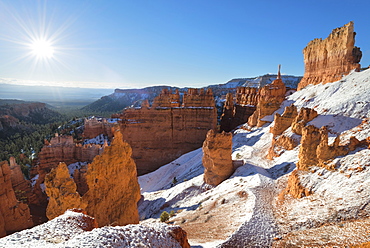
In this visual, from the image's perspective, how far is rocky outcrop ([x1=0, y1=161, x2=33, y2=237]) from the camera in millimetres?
16141

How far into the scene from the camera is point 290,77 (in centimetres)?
13300

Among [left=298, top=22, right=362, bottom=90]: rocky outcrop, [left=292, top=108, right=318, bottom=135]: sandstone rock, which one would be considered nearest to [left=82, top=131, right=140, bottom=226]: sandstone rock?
[left=292, top=108, right=318, bottom=135]: sandstone rock

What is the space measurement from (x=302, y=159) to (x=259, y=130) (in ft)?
56.2

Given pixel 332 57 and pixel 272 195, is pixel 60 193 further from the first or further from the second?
pixel 332 57

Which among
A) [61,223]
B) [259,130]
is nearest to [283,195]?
[61,223]

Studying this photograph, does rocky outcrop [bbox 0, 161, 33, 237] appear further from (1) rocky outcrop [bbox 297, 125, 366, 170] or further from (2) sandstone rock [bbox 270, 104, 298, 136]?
(2) sandstone rock [bbox 270, 104, 298, 136]

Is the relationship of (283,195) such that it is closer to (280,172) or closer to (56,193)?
(280,172)

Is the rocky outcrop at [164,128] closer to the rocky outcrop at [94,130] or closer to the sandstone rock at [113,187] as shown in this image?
the rocky outcrop at [94,130]

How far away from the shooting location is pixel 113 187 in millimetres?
13531

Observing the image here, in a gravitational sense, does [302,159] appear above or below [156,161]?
above

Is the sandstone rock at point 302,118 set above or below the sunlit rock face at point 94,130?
above

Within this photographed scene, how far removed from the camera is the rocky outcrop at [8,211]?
16.1 metres

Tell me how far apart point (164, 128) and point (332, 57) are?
3040 cm

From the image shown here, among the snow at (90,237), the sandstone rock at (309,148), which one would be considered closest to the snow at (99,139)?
the sandstone rock at (309,148)
